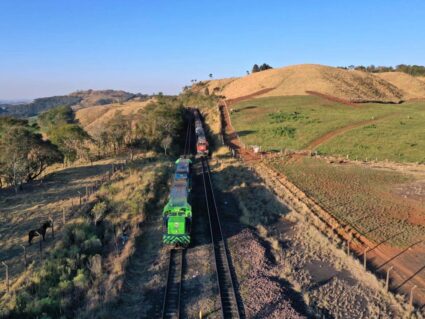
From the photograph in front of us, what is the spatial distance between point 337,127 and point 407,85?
260 feet

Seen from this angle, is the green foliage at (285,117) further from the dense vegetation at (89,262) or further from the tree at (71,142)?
the dense vegetation at (89,262)

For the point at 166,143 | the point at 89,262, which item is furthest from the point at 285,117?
the point at 89,262

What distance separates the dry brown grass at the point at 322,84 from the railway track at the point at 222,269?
70117mm

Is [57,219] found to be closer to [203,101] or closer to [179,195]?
[179,195]

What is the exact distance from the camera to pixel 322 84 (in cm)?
10194

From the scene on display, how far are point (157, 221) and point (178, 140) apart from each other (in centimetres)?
3504

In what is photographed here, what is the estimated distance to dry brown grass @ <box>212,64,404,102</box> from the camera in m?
96.7

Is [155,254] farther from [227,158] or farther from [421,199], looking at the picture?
[227,158]

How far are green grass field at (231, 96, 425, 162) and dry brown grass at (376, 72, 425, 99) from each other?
33493 millimetres

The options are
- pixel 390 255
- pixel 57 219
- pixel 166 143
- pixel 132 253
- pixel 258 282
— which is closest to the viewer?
pixel 258 282

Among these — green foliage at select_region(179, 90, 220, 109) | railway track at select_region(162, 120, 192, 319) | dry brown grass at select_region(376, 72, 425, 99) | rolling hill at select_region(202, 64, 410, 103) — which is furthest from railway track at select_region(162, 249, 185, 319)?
dry brown grass at select_region(376, 72, 425, 99)

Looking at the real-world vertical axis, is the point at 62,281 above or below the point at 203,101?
below

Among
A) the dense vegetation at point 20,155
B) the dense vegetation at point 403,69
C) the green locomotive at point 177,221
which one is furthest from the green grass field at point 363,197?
the dense vegetation at point 403,69

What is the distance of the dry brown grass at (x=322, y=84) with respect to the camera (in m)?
96.7
